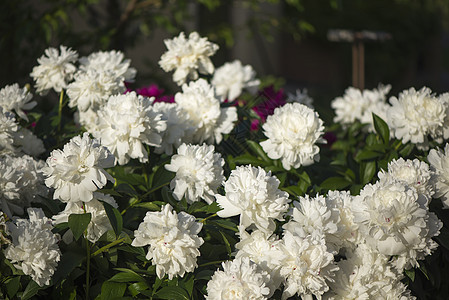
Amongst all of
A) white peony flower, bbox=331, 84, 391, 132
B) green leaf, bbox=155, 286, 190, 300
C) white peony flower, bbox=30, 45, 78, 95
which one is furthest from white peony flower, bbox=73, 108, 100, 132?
white peony flower, bbox=331, 84, 391, 132

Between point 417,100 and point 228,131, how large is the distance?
66 cm

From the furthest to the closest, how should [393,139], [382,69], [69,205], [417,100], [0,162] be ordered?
[382,69] < [393,139] < [417,100] < [0,162] < [69,205]

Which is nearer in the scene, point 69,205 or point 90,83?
point 69,205

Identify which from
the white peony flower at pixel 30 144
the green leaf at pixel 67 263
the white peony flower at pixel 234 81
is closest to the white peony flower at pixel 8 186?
the green leaf at pixel 67 263

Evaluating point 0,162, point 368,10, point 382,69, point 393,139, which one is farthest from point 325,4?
point 0,162

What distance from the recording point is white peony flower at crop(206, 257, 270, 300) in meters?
1.33

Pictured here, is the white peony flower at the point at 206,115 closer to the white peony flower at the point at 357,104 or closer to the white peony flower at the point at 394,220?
the white peony flower at the point at 394,220

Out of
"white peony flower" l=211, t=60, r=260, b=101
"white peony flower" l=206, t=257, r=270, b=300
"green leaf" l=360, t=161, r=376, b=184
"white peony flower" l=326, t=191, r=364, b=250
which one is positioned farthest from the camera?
"white peony flower" l=211, t=60, r=260, b=101

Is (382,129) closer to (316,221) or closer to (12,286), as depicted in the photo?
(316,221)

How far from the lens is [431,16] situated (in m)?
10.9

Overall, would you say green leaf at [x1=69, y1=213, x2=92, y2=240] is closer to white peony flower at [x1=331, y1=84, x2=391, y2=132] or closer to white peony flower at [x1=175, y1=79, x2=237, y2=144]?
white peony flower at [x1=175, y1=79, x2=237, y2=144]

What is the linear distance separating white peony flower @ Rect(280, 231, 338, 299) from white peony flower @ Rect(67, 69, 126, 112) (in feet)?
2.95

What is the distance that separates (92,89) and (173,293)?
851 millimetres

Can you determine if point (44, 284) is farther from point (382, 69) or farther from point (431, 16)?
point (431, 16)
